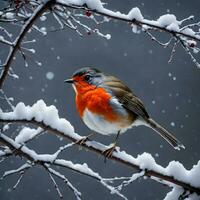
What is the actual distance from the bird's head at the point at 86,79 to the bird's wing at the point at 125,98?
0.06 m

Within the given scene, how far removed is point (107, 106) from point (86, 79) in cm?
28

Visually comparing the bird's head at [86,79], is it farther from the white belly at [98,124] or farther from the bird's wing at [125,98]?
the white belly at [98,124]

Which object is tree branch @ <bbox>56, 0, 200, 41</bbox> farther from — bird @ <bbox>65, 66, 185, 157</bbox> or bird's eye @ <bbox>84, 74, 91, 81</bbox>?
bird's eye @ <bbox>84, 74, 91, 81</bbox>

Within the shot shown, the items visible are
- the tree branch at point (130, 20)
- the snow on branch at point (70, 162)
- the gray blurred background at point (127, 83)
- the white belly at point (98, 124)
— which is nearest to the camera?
the tree branch at point (130, 20)

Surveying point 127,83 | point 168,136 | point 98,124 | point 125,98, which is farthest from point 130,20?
point 127,83

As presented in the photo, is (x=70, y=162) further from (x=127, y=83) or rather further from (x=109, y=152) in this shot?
(x=127, y=83)

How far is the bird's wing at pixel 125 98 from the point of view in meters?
3.53

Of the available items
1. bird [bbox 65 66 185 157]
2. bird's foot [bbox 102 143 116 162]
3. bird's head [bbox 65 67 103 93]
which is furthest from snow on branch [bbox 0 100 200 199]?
bird's head [bbox 65 67 103 93]

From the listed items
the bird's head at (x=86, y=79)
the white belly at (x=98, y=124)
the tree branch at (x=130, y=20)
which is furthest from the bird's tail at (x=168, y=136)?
the tree branch at (x=130, y=20)

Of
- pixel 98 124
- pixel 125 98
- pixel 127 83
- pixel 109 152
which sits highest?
pixel 127 83

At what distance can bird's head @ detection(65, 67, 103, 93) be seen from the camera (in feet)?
11.5

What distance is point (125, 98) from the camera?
11.8 feet

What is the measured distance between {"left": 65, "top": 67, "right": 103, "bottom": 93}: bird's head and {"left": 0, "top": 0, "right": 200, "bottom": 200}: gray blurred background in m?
6.14

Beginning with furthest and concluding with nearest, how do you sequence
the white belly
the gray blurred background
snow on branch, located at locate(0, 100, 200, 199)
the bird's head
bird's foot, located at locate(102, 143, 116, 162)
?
1. the gray blurred background
2. the bird's head
3. the white belly
4. bird's foot, located at locate(102, 143, 116, 162)
5. snow on branch, located at locate(0, 100, 200, 199)
